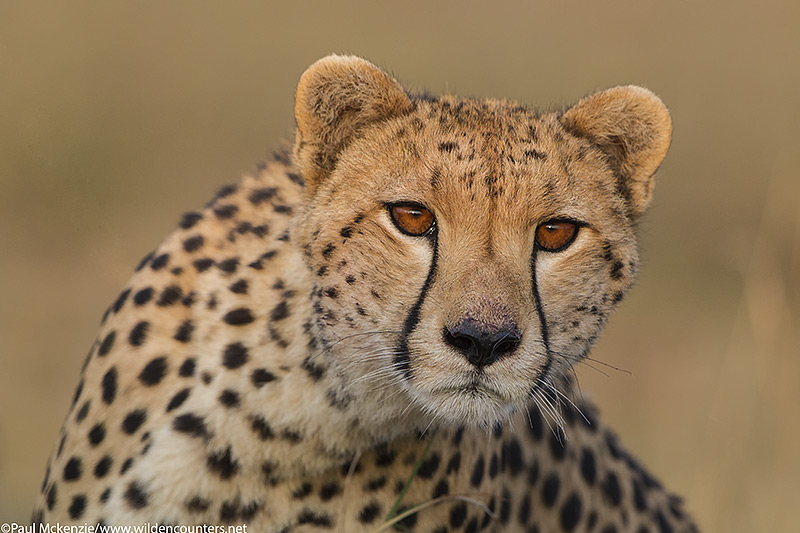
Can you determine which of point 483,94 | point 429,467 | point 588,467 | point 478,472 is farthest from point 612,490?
point 483,94

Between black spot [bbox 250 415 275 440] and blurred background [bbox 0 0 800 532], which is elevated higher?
blurred background [bbox 0 0 800 532]

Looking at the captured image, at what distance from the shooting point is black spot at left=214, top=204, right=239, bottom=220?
325 centimetres

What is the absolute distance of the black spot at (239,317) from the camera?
3033 mm

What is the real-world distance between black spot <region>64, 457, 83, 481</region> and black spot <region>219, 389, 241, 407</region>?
0.40 metres

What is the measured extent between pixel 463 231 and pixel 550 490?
3.83 feet

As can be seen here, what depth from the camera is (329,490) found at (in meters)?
3.00

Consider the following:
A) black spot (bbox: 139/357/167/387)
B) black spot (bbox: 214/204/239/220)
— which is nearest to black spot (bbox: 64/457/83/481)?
black spot (bbox: 139/357/167/387)

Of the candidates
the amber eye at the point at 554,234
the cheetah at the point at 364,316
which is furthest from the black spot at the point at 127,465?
the amber eye at the point at 554,234

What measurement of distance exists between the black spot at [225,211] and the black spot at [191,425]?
563mm

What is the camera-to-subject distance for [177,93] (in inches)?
365

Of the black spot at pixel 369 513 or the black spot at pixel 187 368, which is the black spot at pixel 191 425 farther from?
the black spot at pixel 369 513

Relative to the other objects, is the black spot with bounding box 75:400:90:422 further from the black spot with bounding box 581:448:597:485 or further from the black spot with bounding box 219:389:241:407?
the black spot with bounding box 581:448:597:485

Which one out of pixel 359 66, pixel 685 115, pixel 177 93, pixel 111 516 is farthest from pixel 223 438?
pixel 685 115

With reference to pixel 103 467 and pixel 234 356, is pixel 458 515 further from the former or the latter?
pixel 103 467
